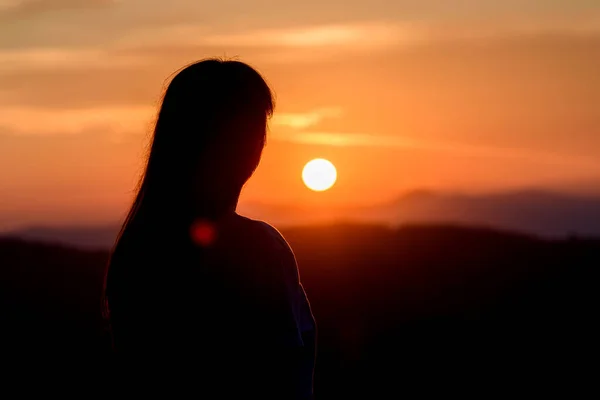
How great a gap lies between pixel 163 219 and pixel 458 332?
966 centimetres

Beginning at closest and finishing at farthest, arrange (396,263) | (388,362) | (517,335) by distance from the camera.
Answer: (388,362)
(517,335)
(396,263)

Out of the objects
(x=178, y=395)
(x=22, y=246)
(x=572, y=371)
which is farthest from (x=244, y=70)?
(x=22, y=246)

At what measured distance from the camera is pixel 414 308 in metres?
13.0

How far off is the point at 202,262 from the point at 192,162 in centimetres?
26

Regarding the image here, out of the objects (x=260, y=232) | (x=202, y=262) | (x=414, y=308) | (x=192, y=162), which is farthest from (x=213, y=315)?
(x=414, y=308)

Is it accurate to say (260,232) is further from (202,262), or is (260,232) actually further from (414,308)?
(414,308)

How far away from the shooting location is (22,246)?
17109 millimetres

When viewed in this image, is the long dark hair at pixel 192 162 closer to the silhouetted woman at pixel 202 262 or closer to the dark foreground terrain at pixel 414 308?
the silhouetted woman at pixel 202 262

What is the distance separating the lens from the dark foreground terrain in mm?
10172

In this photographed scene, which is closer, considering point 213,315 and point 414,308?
point 213,315

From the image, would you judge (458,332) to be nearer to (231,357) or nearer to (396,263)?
(396,263)

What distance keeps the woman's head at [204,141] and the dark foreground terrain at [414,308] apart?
7.13 metres

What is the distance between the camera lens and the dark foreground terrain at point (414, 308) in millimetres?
10172

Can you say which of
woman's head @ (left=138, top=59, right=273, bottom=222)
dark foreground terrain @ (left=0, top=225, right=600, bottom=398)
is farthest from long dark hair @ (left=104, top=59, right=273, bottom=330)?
dark foreground terrain @ (left=0, top=225, right=600, bottom=398)
